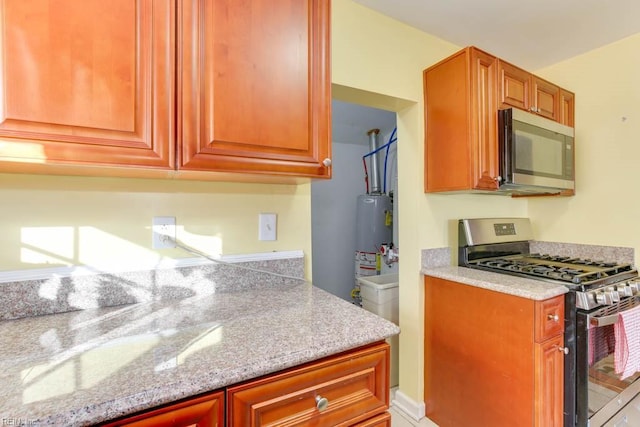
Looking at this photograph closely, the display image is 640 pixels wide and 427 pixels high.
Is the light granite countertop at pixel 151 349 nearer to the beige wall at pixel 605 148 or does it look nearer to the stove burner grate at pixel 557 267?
the stove burner grate at pixel 557 267

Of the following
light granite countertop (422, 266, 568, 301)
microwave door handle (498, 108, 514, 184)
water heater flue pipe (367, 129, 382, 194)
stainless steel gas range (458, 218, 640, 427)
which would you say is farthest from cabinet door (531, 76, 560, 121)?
water heater flue pipe (367, 129, 382, 194)

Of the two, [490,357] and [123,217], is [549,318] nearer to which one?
[490,357]

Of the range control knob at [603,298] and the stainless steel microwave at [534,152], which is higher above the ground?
the stainless steel microwave at [534,152]

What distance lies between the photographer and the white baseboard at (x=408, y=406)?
1826 millimetres

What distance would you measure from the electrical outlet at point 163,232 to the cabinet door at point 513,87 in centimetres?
174

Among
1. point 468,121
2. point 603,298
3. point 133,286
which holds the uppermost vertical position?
point 468,121

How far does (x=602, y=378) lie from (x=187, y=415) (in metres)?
1.90

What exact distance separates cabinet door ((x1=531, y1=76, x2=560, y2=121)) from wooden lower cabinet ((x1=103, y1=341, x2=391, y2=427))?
179cm

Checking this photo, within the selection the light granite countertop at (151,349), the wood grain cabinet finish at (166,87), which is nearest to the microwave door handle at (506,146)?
the wood grain cabinet finish at (166,87)

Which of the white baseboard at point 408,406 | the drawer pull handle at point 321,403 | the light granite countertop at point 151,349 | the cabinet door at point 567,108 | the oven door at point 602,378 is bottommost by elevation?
the white baseboard at point 408,406

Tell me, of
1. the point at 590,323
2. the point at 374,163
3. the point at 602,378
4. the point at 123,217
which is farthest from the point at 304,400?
the point at 374,163

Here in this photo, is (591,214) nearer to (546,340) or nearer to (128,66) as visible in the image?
(546,340)

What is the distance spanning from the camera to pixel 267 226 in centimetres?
138

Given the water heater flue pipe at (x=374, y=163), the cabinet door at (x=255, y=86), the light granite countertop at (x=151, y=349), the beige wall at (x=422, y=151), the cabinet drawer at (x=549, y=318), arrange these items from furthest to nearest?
the water heater flue pipe at (x=374, y=163) → the beige wall at (x=422, y=151) → the cabinet drawer at (x=549, y=318) → the cabinet door at (x=255, y=86) → the light granite countertop at (x=151, y=349)
